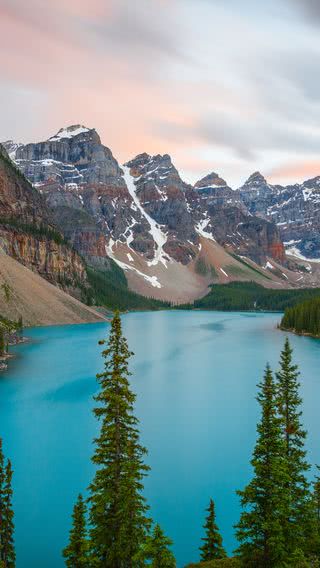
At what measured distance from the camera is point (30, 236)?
151 m

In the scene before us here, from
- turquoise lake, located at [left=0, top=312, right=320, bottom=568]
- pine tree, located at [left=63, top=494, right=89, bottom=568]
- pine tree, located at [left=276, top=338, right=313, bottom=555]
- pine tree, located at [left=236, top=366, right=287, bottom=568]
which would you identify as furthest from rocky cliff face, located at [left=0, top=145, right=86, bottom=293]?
pine tree, located at [left=236, top=366, right=287, bottom=568]

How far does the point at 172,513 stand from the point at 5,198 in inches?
5913

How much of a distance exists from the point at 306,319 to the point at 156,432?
276 ft

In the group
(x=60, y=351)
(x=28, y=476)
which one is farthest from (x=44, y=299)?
(x=28, y=476)

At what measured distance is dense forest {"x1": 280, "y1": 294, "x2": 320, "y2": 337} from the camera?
108875 mm

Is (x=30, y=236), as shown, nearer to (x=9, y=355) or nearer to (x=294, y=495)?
(x=9, y=355)

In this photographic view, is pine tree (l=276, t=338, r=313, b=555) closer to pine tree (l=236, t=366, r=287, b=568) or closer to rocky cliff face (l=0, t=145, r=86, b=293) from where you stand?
pine tree (l=236, t=366, r=287, b=568)

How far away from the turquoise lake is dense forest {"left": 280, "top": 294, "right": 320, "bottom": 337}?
28.7 metres

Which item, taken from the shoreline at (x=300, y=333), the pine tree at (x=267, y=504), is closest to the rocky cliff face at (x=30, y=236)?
the shoreline at (x=300, y=333)

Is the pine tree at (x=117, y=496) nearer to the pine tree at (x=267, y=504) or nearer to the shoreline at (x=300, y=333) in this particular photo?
the pine tree at (x=267, y=504)

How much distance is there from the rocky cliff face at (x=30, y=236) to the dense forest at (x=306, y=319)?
77.0 m

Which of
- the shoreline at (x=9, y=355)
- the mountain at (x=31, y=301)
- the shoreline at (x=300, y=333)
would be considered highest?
the mountain at (x=31, y=301)

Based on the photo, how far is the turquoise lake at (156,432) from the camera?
23219mm

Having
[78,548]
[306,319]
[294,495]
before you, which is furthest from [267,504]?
[306,319]
